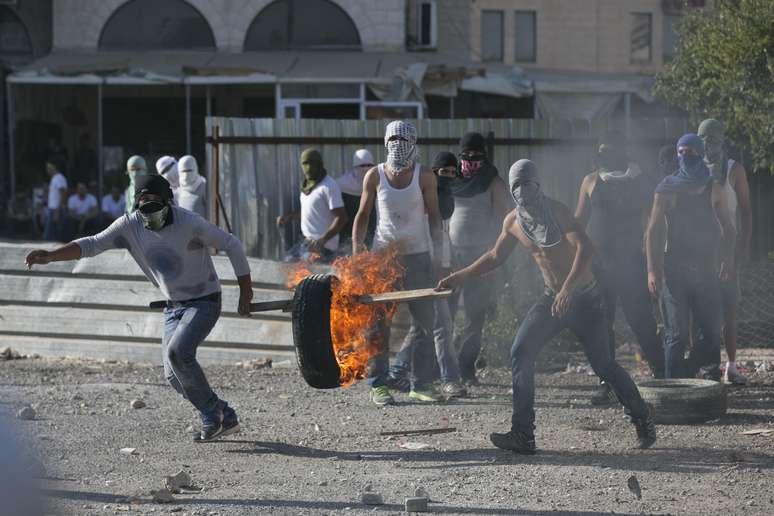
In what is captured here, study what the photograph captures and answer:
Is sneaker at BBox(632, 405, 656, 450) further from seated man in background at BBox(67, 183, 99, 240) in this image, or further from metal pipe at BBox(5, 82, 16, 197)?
metal pipe at BBox(5, 82, 16, 197)

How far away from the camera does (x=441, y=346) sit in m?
10.5

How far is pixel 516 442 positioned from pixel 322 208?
14.9 feet

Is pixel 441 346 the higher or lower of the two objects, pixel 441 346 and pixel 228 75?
the lower

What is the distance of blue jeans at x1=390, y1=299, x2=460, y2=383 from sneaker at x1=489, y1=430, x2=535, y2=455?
2044 mm

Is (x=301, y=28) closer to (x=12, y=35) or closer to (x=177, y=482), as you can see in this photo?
(x=12, y=35)

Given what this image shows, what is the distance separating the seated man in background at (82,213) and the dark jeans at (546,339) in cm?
1829

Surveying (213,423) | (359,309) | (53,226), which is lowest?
(53,226)

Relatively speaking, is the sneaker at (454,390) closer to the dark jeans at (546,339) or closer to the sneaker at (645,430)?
the dark jeans at (546,339)

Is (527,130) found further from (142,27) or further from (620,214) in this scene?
(142,27)

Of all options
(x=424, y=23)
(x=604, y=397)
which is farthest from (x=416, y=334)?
(x=424, y=23)

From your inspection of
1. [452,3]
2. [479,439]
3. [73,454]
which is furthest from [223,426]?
[452,3]

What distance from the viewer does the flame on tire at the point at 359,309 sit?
8.58 metres

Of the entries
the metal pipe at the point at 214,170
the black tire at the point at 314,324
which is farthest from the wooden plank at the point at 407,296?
the metal pipe at the point at 214,170

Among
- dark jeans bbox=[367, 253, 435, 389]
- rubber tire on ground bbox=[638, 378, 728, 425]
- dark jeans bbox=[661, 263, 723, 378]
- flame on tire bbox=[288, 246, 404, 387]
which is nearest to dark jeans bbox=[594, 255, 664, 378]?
dark jeans bbox=[661, 263, 723, 378]
